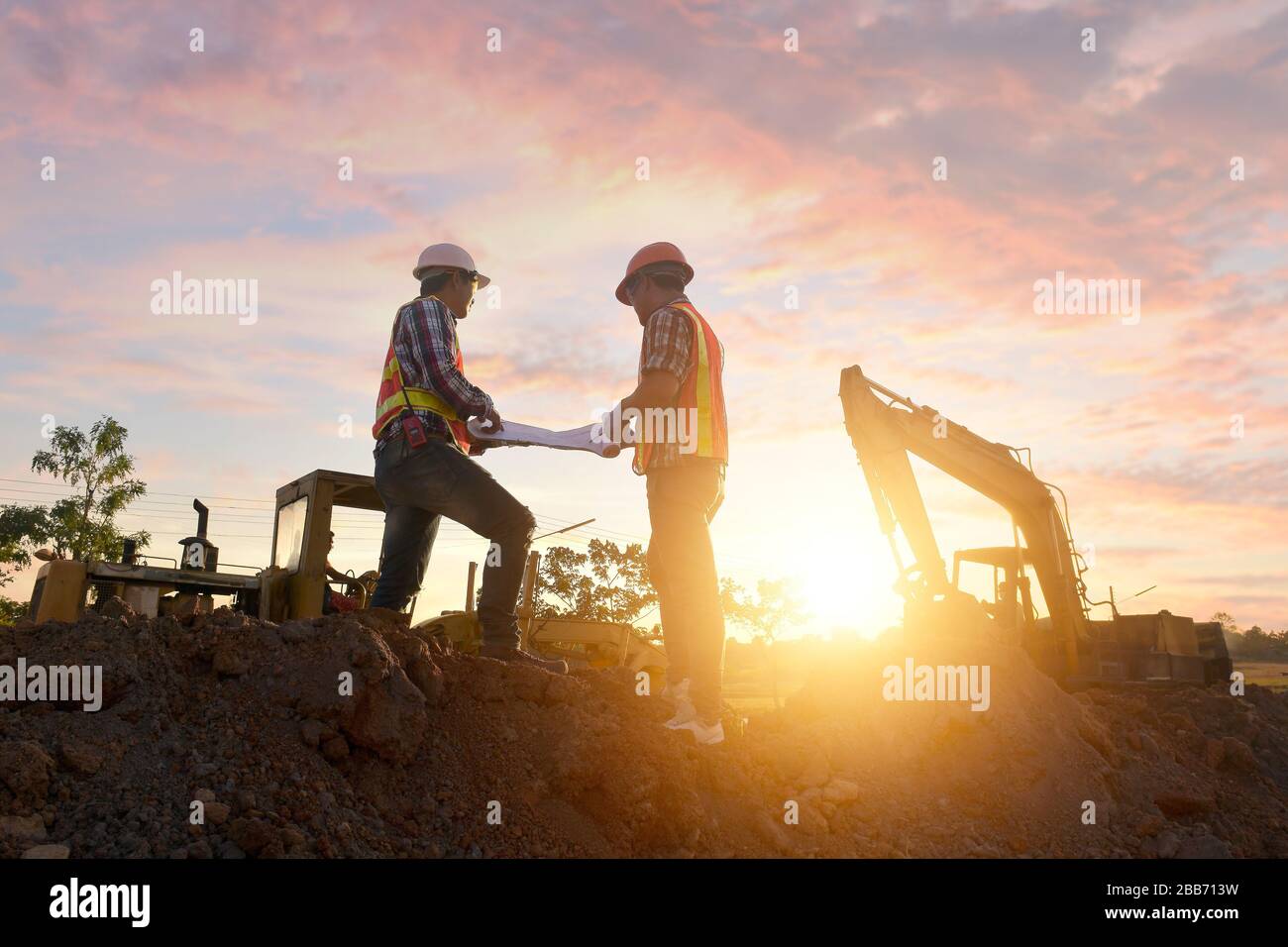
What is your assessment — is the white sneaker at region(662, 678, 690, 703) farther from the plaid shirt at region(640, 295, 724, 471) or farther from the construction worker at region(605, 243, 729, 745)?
the plaid shirt at region(640, 295, 724, 471)

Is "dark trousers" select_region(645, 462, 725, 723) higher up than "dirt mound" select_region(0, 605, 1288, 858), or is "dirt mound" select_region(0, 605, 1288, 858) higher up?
"dark trousers" select_region(645, 462, 725, 723)

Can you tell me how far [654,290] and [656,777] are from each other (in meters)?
2.44

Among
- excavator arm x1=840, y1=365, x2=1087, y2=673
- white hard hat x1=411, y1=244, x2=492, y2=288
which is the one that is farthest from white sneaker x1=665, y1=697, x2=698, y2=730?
excavator arm x1=840, y1=365, x2=1087, y2=673

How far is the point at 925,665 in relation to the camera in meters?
7.11

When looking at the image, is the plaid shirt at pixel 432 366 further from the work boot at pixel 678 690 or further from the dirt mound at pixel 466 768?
the work boot at pixel 678 690

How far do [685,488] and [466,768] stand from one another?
164 centimetres

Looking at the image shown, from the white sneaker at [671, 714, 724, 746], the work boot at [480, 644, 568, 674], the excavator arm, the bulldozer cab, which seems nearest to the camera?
the white sneaker at [671, 714, 724, 746]

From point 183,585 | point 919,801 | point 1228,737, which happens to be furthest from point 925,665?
point 183,585

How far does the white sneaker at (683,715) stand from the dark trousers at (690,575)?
0.09 feet

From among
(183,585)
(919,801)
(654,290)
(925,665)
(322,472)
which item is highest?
(654,290)

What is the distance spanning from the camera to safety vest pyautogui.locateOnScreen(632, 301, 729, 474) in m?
4.89

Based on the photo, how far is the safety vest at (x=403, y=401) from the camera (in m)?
5.20

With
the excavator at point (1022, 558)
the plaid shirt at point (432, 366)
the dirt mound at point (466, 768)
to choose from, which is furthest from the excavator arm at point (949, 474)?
the plaid shirt at point (432, 366)
